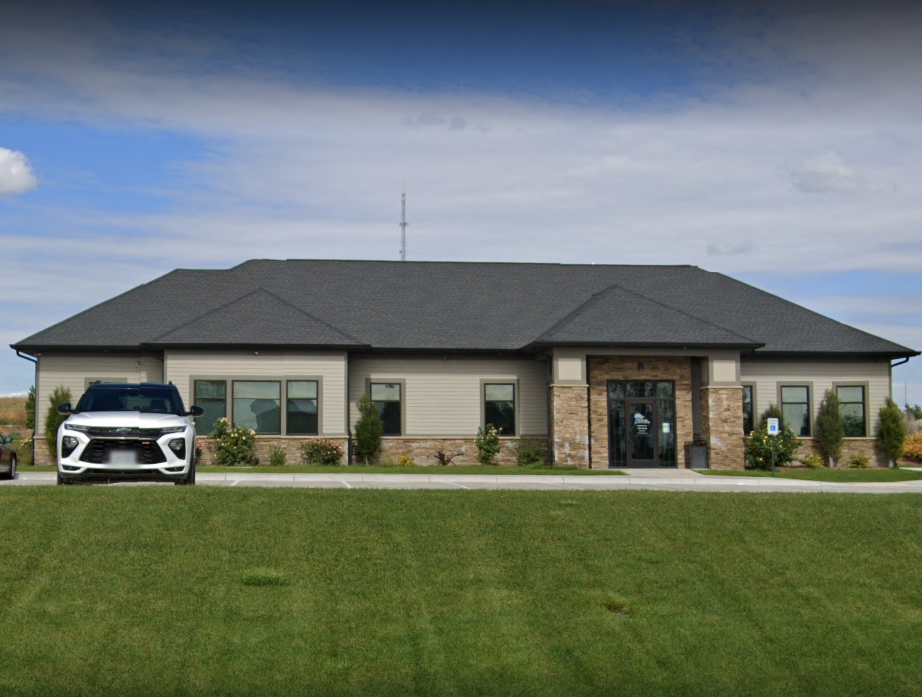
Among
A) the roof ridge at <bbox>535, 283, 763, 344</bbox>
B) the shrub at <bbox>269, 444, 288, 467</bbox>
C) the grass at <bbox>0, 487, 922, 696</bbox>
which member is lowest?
the grass at <bbox>0, 487, 922, 696</bbox>

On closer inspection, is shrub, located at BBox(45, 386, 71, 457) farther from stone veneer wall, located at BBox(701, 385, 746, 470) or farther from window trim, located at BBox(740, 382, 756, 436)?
window trim, located at BBox(740, 382, 756, 436)

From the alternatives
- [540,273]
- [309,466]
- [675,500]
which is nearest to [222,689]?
[675,500]

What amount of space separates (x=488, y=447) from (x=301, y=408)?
5.91 m

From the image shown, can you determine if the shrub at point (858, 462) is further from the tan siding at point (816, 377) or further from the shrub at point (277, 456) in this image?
the shrub at point (277, 456)

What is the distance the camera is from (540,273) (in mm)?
39531

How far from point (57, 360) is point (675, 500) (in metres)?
23.6

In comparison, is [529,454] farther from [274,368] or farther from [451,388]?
[274,368]

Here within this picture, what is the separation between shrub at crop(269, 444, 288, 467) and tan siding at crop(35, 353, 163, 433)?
4.53 metres

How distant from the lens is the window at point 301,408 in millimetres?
31266

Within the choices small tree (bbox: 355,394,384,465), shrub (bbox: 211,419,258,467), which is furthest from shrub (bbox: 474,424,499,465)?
Result: shrub (bbox: 211,419,258,467)

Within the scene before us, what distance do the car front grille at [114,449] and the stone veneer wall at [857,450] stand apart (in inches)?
955

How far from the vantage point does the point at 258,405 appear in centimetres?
3136

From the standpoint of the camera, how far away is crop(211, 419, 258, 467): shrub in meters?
30.2

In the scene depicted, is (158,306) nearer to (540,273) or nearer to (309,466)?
(309,466)
